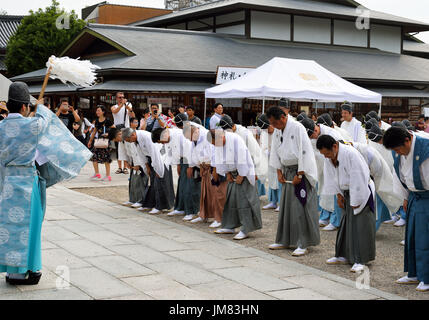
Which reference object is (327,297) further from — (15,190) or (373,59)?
(373,59)

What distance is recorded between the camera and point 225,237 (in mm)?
7133

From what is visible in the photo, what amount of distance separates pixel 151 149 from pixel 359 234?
4072 millimetres

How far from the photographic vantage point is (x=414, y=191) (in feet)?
16.0

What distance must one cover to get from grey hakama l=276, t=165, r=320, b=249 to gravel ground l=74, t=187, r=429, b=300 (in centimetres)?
16

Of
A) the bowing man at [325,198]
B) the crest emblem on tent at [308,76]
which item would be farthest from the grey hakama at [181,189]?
the crest emblem on tent at [308,76]

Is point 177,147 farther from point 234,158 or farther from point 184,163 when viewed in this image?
point 234,158

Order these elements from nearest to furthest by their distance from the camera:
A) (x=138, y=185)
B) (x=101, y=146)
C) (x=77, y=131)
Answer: (x=138, y=185), (x=101, y=146), (x=77, y=131)

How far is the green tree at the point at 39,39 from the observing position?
984 inches

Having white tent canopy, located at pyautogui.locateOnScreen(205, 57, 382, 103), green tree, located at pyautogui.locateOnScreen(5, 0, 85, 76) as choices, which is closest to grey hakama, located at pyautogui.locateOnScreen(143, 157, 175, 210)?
white tent canopy, located at pyautogui.locateOnScreen(205, 57, 382, 103)

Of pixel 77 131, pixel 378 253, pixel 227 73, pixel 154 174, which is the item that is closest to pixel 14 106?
pixel 154 174

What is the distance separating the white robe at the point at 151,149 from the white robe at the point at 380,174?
3395 mm

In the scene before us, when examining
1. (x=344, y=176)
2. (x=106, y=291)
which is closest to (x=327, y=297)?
(x=344, y=176)

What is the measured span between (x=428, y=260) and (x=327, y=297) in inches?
40.2

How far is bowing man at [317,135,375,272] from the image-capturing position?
17.7 feet
